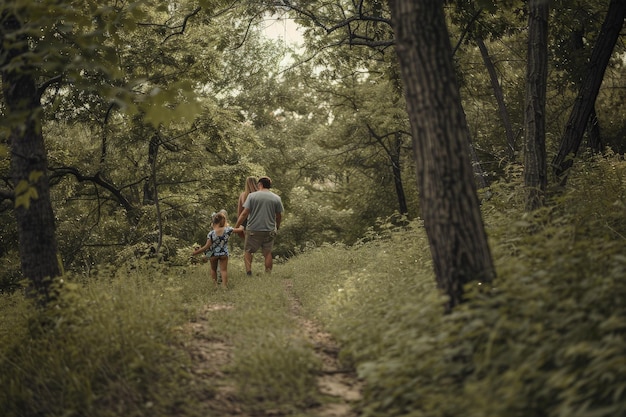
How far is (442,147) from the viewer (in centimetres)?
482

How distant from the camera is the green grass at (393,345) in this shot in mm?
3604

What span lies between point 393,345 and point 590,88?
670 centimetres

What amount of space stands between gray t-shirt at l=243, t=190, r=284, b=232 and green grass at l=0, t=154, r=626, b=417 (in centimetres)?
394

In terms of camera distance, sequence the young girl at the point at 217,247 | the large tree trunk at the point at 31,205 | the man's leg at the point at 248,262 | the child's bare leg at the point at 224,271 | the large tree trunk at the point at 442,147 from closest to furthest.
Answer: the large tree trunk at the point at 442,147 → the large tree trunk at the point at 31,205 → the child's bare leg at the point at 224,271 → the young girl at the point at 217,247 → the man's leg at the point at 248,262

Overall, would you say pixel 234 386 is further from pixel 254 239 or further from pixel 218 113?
pixel 218 113

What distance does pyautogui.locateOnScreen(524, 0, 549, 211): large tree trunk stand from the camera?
857cm

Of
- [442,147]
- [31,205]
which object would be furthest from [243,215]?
[442,147]

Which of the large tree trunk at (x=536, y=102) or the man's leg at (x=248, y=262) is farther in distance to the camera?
the man's leg at (x=248, y=262)

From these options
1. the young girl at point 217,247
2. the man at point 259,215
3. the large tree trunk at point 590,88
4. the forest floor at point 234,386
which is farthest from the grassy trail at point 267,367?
the large tree trunk at point 590,88

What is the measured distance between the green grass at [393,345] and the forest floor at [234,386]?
8 centimetres

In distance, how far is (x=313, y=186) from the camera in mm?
35219

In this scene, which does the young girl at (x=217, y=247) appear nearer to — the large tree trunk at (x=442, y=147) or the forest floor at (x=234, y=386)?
the forest floor at (x=234, y=386)

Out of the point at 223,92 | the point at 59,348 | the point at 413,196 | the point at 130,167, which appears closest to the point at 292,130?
the point at 223,92

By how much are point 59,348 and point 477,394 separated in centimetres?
422
